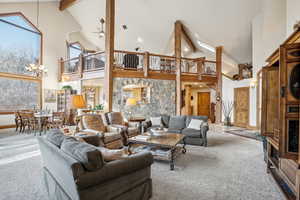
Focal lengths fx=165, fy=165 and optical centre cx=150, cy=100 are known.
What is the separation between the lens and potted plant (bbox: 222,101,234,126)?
839 centimetres

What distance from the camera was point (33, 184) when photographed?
2.54m

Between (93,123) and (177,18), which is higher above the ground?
(177,18)

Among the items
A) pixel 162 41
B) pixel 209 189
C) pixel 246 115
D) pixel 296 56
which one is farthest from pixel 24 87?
pixel 246 115

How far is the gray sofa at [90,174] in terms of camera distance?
58.4 inches

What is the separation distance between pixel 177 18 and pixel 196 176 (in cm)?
744

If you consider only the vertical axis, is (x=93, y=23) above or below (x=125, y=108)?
above

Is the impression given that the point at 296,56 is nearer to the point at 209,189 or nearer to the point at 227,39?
the point at 209,189

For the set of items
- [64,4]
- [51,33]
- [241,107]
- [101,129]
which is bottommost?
[101,129]

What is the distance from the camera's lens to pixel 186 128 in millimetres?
4910

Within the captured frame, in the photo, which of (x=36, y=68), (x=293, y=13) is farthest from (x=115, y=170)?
(x=36, y=68)

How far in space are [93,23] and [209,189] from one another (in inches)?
413

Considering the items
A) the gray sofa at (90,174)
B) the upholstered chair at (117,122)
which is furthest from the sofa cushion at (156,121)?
the gray sofa at (90,174)

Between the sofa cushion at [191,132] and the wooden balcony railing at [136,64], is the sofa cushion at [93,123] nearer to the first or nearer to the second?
A: the sofa cushion at [191,132]

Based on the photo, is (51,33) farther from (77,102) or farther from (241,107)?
(241,107)
